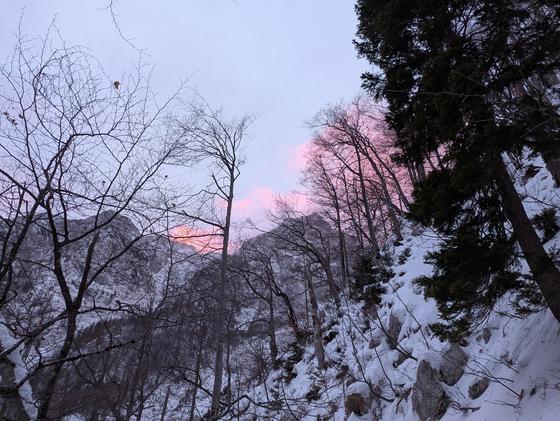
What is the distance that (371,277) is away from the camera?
12414 mm

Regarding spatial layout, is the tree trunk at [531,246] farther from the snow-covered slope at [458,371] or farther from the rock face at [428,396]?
the rock face at [428,396]

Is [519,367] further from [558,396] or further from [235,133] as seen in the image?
[235,133]

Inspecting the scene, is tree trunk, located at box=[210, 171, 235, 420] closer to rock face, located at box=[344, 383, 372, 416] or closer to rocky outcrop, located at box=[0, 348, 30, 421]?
rock face, located at box=[344, 383, 372, 416]

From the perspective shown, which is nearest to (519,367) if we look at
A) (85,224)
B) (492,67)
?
(492,67)

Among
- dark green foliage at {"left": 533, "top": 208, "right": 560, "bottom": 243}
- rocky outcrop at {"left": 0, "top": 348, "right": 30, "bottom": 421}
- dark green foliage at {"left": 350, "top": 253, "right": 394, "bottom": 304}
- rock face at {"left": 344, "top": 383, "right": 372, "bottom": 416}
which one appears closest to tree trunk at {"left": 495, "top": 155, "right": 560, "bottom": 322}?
dark green foliage at {"left": 533, "top": 208, "right": 560, "bottom": 243}

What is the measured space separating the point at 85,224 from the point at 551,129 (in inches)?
219

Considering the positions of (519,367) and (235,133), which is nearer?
(519,367)

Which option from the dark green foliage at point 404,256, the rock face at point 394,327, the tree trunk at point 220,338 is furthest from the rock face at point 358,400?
the dark green foliage at point 404,256

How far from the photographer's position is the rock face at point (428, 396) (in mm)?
4680

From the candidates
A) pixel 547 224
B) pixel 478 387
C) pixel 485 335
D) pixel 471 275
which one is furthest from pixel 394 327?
pixel 471 275

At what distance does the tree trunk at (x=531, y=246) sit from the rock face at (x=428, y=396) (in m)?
2.19

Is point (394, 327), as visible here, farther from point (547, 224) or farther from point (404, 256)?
point (404, 256)

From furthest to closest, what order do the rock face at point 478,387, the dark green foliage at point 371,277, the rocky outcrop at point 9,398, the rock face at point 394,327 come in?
the dark green foliage at point 371,277 → the rock face at point 394,327 → the rock face at point 478,387 → the rocky outcrop at point 9,398

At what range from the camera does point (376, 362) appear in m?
7.45
